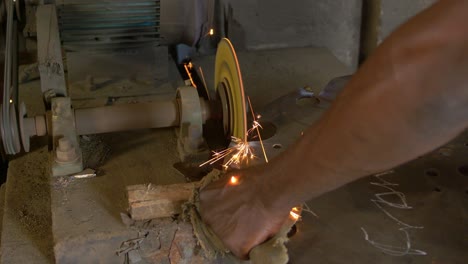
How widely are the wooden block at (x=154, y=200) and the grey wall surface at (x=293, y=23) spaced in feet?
5.29

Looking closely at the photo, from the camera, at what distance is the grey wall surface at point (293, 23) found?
3381mm

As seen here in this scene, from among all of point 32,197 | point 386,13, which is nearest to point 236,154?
point 32,197

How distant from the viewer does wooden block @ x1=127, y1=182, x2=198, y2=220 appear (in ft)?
6.20

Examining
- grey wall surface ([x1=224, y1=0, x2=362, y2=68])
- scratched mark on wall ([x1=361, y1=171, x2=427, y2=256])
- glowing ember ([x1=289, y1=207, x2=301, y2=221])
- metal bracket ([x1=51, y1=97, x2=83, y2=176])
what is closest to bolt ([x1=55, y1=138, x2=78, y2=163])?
metal bracket ([x1=51, y1=97, x2=83, y2=176])

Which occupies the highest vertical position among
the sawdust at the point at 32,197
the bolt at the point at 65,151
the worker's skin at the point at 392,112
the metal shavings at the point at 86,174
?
the worker's skin at the point at 392,112

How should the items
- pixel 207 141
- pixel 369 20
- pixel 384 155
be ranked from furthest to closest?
pixel 369 20, pixel 207 141, pixel 384 155

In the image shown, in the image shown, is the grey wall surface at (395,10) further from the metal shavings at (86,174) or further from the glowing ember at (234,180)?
the glowing ember at (234,180)

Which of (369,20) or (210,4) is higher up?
(210,4)

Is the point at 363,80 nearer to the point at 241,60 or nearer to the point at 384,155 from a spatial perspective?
the point at 384,155

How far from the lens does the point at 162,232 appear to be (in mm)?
1901

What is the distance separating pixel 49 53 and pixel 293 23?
1.57 m

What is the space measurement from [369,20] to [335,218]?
1993 millimetres

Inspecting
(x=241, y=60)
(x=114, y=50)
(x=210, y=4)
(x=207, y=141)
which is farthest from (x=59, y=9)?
(x=241, y=60)

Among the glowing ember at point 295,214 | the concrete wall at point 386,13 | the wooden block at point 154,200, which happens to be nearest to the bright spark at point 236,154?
the wooden block at point 154,200
